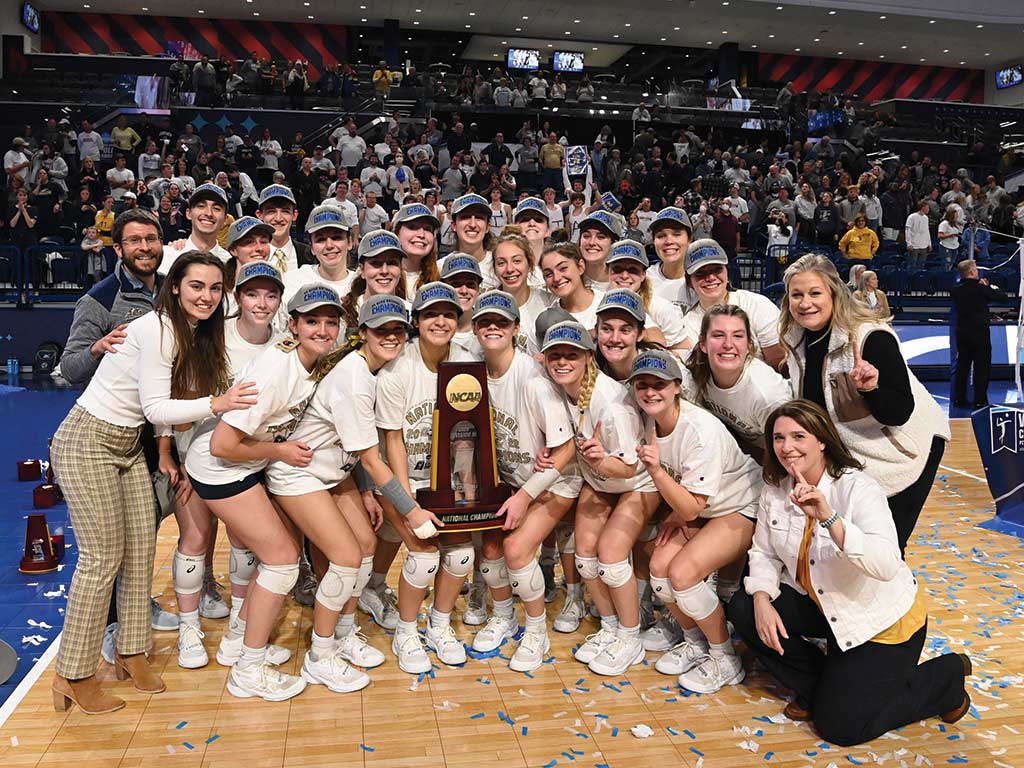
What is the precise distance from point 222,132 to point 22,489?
13550mm

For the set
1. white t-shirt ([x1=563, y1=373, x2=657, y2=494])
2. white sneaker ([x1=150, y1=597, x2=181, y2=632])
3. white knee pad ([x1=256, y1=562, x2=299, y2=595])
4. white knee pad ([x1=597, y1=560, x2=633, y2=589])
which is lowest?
white sneaker ([x1=150, y1=597, x2=181, y2=632])

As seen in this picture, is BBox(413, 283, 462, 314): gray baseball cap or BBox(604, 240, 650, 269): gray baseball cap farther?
BBox(604, 240, 650, 269): gray baseball cap

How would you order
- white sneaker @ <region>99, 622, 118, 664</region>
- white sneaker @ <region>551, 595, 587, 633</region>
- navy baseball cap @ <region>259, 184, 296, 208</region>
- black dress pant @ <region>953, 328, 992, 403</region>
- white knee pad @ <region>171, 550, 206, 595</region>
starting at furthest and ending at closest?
black dress pant @ <region>953, 328, 992, 403</region> < navy baseball cap @ <region>259, 184, 296, 208</region> < white sneaker @ <region>551, 595, 587, 633</region> < white knee pad @ <region>171, 550, 206, 595</region> < white sneaker @ <region>99, 622, 118, 664</region>

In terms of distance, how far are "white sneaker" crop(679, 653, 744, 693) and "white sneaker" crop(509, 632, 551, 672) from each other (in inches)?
25.0

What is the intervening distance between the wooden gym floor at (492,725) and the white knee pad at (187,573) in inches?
13.2

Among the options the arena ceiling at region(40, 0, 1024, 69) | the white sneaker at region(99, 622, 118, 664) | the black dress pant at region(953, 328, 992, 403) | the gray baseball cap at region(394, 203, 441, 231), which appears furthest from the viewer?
the arena ceiling at region(40, 0, 1024, 69)

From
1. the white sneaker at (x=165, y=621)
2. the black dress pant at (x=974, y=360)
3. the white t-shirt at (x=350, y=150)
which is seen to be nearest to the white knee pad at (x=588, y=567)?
the white sneaker at (x=165, y=621)

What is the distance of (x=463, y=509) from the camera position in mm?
3934

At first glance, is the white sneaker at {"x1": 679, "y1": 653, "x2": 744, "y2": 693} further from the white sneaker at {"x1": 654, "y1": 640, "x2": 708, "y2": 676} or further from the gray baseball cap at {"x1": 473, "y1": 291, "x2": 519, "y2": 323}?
the gray baseball cap at {"x1": 473, "y1": 291, "x2": 519, "y2": 323}

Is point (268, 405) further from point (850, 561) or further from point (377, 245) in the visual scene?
point (850, 561)

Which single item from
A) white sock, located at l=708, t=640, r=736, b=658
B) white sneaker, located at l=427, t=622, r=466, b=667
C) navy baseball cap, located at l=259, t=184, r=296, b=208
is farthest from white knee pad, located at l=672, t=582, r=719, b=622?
navy baseball cap, located at l=259, t=184, r=296, b=208

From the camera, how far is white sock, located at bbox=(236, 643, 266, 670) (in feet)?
12.1

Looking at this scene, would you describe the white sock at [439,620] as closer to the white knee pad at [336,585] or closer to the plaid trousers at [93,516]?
the white knee pad at [336,585]

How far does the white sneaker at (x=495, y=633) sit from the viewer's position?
4113 mm
